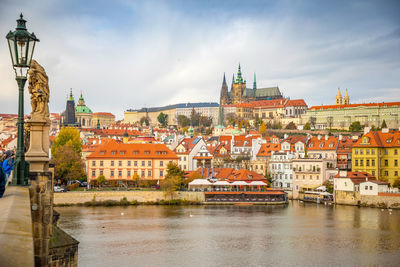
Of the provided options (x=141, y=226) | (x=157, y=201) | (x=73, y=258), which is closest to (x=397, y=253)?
(x=141, y=226)

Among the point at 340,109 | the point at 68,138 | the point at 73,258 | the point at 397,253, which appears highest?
the point at 340,109

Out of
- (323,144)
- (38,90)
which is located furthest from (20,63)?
(323,144)

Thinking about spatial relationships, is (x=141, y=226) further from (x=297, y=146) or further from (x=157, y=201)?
(x=297, y=146)

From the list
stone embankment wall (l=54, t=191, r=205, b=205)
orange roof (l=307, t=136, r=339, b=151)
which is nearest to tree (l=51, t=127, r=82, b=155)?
stone embankment wall (l=54, t=191, r=205, b=205)

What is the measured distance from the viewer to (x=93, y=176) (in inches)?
2352

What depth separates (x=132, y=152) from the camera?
2413 inches

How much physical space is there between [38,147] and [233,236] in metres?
26.4

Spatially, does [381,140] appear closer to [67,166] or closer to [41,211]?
[67,166]

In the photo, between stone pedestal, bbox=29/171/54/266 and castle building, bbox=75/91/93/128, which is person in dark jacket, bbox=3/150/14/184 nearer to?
stone pedestal, bbox=29/171/54/266

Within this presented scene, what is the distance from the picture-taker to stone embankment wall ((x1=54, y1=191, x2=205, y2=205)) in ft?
167

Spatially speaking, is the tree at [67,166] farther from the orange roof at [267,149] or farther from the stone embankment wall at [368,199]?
the stone embankment wall at [368,199]

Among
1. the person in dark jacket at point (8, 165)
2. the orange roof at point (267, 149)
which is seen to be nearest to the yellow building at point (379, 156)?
the orange roof at point (267, 149)

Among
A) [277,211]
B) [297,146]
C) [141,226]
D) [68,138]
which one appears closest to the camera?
[141,226]

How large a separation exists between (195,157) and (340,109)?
301ft
